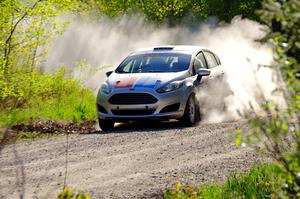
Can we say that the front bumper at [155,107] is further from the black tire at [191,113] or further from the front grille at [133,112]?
the black tire at [191,113]

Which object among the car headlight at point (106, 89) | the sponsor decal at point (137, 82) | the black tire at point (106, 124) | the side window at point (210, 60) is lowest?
the black tire at point (106, 124)

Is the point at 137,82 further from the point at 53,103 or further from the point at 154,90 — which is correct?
the point at 53,103

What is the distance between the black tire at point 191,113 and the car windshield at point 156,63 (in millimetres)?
806

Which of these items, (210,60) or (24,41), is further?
(210,60)

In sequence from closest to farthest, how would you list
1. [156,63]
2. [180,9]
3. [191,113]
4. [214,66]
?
1. [191,113]
2. [156,63]
3. [214,66]
4. [180,9]

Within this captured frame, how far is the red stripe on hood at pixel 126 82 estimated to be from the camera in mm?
15803

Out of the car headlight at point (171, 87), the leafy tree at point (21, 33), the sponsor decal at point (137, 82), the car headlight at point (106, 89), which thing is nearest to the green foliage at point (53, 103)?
the leafy tree at point (21, 33)

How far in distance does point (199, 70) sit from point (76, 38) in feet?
92.9

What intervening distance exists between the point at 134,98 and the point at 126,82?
465 millimetres

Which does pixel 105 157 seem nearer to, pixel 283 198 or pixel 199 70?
pixel 199 70

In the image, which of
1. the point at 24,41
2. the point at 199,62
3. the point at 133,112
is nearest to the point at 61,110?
the point at 133,112

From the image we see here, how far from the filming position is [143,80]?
1591 centimetres

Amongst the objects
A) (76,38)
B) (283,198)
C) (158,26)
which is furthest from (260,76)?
(76,38)

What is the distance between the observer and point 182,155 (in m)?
11.8
